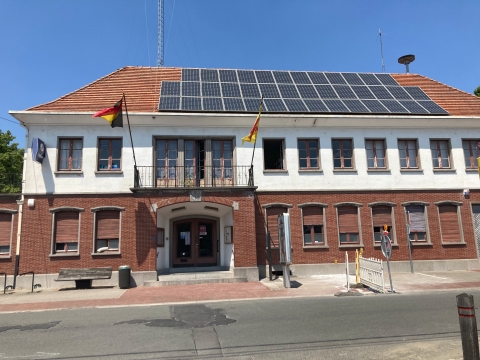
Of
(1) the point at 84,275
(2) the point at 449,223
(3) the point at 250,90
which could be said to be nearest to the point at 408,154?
(2) the point at 449,223

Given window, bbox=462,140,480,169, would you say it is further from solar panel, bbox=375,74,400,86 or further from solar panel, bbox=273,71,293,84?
solar panel, bbox=273,71,293,84

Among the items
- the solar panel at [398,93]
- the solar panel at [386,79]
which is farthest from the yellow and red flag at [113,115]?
the solar panel at [386,79]

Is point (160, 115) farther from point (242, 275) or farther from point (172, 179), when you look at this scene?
point (242, 275)

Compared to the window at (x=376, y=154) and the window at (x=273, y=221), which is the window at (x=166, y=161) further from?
the window at (x=376, y=154)

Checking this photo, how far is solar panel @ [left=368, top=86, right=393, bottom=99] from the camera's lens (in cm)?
1950

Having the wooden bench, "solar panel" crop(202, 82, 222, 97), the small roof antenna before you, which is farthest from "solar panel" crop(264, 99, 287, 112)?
the small roof antenna

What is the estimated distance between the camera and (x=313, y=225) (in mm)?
16891

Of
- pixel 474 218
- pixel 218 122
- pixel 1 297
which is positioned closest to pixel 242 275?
pixel 218 122

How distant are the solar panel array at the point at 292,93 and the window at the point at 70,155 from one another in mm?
4306

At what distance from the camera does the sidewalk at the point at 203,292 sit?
11.2 meters

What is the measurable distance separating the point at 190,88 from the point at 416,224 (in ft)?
44.4

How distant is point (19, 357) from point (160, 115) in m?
11.7

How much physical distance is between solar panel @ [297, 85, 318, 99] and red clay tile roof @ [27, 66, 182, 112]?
699cm

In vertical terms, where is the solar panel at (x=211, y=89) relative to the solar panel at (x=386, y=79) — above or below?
below
